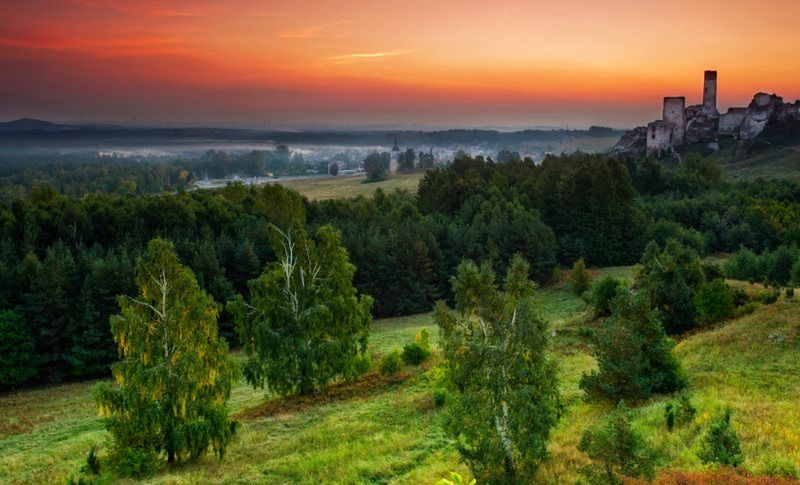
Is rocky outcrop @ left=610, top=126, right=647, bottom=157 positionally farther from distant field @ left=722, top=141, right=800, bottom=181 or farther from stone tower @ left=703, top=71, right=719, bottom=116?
distant field @ left=722, top=141, right=800, bottom=181

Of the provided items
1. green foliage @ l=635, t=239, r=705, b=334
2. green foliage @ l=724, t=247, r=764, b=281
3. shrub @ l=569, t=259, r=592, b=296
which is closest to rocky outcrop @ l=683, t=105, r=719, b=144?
green foliage @ l=724, t=247, r=764, b=281

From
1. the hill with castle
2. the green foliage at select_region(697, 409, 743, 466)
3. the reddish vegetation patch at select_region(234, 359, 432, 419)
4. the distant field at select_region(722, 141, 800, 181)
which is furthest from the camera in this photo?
the hill with castle

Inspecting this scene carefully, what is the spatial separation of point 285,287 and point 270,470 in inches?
404

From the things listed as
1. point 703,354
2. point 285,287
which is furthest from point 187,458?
point 703,354

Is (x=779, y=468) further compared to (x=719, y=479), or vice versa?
(x=779, y=468)

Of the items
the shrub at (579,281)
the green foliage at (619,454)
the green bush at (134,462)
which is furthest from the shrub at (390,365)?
the shrub at (579,281)

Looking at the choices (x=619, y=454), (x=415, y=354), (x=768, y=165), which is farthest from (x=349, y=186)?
(x=619, y=454)

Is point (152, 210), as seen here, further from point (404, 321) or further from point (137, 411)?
point (137, 411)

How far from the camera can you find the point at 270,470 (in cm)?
1953

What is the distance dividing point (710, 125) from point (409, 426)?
170560mm

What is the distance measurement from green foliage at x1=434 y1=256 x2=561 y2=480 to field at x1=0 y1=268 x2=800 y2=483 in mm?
1258

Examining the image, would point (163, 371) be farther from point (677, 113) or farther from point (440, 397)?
point (677, 113)

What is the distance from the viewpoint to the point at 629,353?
21453 millimetres

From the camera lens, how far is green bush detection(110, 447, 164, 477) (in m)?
19.0
